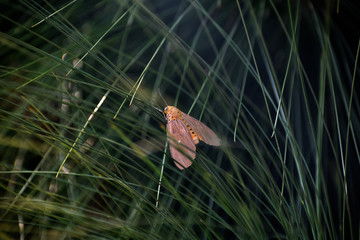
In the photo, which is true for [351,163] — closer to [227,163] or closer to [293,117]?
[293,117]

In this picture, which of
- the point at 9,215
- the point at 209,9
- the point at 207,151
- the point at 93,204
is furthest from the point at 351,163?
the point at 9,215

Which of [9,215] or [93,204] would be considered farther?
[93,204]

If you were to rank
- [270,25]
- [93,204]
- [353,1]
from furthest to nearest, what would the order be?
[93,204] < [270,25] < [353,1]

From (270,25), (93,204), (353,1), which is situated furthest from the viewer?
(93,204)

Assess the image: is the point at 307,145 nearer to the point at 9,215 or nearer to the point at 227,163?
the point at 227,163

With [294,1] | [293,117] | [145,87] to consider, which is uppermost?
[294,1]

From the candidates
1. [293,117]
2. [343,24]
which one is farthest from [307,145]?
[343,24]

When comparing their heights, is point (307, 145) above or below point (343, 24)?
below
